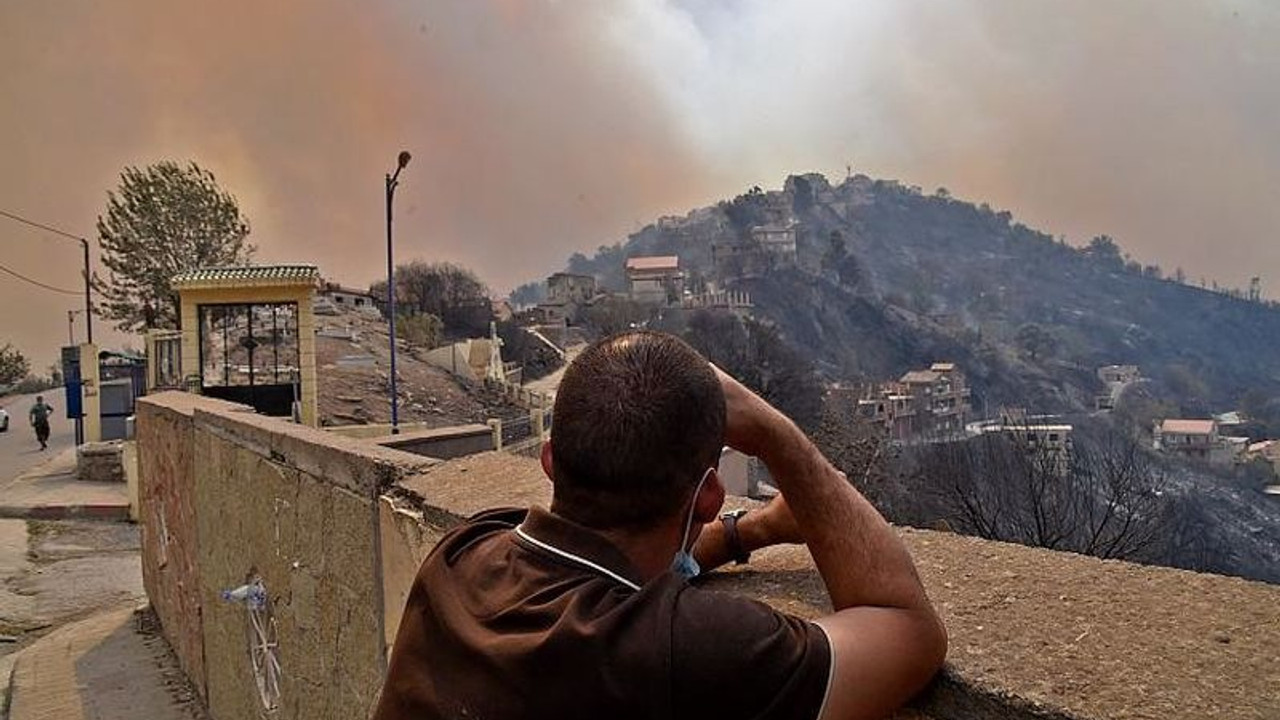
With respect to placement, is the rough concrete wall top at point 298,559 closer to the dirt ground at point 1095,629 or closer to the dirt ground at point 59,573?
the dirt ground at point 1095,629

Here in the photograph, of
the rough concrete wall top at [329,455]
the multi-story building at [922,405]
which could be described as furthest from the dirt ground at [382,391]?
the multi-story building at [922,405]

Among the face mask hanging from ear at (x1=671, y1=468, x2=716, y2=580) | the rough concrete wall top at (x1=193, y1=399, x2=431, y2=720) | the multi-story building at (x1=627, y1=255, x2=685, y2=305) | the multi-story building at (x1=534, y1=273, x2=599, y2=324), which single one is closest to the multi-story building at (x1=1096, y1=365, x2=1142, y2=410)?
the multi-story building at (x1=627, y1=255, x2=685, y2=305)

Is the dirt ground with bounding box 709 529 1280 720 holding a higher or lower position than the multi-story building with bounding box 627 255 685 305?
lower

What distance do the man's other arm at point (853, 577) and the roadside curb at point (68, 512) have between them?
16627 mm

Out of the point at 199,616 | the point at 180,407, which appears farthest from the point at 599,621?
the point at 180,407

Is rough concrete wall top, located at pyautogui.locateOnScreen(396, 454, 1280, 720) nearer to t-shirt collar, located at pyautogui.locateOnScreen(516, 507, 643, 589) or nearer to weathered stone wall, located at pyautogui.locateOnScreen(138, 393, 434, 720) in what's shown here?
t-shirt collar, located at pyautogui.locateOnScreen(516, 507, 643, 589)

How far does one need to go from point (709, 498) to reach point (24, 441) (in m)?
32.4

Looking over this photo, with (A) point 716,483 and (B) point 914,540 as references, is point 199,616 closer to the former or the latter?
(B) point 914,540

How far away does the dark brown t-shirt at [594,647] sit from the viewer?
3.93ft

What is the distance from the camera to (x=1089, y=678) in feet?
4.41

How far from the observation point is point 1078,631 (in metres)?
1.52

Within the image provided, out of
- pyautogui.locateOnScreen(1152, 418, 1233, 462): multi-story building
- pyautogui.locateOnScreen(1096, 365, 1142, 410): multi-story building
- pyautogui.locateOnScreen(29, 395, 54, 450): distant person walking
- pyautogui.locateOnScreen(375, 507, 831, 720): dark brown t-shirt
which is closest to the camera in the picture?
pyautogui.locateOnScreen(375, 507, 831, 720): dark brown t-shirt

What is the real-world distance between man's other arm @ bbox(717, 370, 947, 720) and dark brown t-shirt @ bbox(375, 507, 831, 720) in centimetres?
8

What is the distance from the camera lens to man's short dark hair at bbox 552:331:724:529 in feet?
4.47
